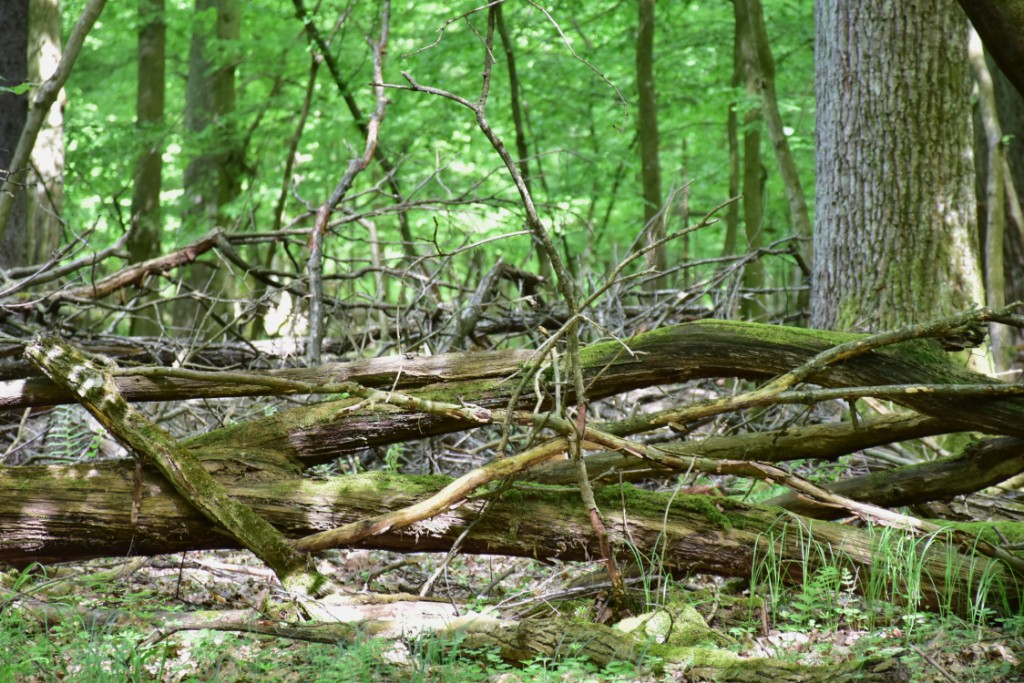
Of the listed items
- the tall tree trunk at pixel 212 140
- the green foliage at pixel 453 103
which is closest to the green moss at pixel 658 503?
the green foliage at pixel 453 103

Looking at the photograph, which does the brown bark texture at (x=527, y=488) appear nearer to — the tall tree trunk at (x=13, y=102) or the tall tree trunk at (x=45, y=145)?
the tall tree trunk at (x=13, y=102)

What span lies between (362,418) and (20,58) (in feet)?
18.7

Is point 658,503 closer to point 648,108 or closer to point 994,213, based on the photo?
point 994,213

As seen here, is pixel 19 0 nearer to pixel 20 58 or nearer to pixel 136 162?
pixel 20 58

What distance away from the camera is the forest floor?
3.02 meters

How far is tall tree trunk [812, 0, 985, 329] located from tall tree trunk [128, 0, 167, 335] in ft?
30.7

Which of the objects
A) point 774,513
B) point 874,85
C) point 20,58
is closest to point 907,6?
point 874,85

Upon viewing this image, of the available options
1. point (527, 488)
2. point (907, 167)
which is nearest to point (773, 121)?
point (907, 167)

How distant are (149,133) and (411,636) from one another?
11483mm

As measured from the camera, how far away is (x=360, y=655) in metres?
2.98

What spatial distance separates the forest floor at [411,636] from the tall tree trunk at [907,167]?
2737 mm

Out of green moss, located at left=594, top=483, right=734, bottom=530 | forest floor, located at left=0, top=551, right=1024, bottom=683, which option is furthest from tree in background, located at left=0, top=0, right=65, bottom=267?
green moss, located at left=594, top=483, right=734, bottom=530

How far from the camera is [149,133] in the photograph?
507 inches

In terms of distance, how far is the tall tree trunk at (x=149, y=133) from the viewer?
1280cm
